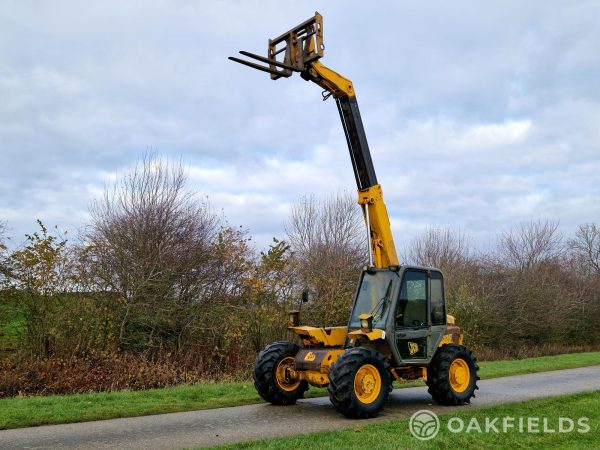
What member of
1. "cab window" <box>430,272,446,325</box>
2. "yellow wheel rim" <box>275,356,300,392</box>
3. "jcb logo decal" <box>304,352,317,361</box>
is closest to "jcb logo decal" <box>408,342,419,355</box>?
"cab window" <box>430,272,446,325</box>

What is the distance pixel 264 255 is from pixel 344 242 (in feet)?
35.1

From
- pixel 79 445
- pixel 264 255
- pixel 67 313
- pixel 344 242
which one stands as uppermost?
pixel 344 242

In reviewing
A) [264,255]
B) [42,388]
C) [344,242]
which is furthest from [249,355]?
[344,242]

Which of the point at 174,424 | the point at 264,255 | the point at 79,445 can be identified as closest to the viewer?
the point at 79,445

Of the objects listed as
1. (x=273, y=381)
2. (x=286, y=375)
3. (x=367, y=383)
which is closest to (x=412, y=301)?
(x=367, y=383)

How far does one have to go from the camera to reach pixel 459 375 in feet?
35.5

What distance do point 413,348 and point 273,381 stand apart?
254 cm

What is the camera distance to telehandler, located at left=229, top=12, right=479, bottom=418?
9617mm

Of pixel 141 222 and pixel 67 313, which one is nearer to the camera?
pixel 67 313

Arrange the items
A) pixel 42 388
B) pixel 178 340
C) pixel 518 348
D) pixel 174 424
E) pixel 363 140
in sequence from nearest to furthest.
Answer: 1. pixel 174 424
2. pixel 363 140
3. pixel 42 388
4. pixel 178 340
5. pixel 518 348

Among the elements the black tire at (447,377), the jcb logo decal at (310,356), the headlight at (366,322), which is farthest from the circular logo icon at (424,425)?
the jcb logo decal at (310,356)

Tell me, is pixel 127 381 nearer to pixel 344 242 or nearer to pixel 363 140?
pixel 363 140

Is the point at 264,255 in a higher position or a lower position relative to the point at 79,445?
higher

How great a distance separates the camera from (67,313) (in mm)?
15922
